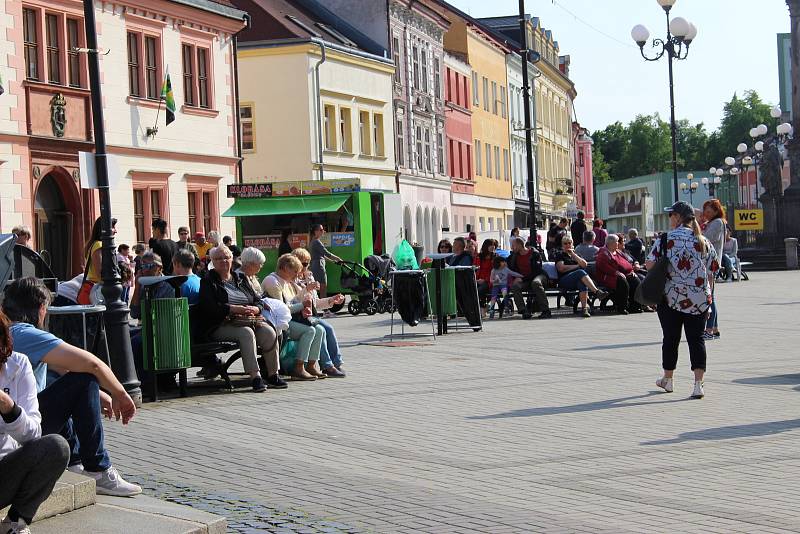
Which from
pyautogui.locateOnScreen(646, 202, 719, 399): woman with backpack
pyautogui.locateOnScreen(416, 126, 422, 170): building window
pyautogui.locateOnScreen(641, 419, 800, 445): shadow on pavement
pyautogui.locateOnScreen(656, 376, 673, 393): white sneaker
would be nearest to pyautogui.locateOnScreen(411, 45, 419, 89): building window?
pyautogui.locateOnScreen(416, 126, 422, 170): building window

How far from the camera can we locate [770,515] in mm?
8141

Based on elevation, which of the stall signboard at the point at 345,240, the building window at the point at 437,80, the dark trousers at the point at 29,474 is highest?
the building window at the point at 437,80

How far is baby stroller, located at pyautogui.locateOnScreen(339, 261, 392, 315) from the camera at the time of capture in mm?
31016

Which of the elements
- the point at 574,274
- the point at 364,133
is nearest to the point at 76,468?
the point at 574,274

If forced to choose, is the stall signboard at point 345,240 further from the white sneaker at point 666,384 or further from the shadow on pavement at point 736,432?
the shadow on pavement at point 736,432

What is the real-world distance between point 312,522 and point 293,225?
28.1 metres

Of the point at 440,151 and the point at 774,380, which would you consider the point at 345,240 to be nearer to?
the point at 774,380

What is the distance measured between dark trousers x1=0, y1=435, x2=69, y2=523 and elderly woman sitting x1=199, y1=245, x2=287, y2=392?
7443mm

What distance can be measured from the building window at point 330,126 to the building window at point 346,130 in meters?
0.86

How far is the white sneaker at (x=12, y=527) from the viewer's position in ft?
23.4

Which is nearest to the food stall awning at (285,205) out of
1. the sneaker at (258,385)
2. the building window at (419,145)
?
the sneaker at (258,385)

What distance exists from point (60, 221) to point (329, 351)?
18683 millimetres

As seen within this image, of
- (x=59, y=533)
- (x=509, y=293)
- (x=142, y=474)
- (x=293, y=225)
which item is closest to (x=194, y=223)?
(x=293, y=225)

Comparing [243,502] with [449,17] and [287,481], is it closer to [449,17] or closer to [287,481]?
[287,481]
